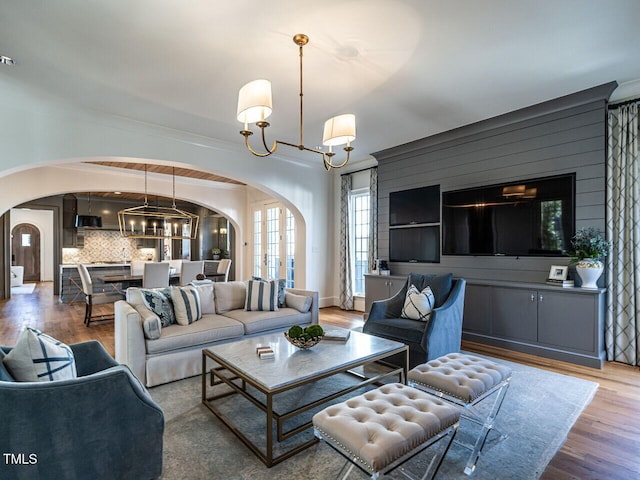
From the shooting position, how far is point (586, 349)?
3588mm

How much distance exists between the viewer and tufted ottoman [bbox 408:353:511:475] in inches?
79.4

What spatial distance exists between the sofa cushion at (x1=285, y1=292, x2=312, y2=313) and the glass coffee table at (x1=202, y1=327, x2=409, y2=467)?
124 cm

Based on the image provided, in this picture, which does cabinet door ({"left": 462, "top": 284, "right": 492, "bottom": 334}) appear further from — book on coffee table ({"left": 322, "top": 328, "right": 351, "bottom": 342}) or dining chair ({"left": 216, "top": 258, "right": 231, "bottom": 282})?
dining chair ({"left": 216, "top": 258, "right": 231, "bottom": 282})

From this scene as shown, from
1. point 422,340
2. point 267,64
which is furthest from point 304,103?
point 422,340

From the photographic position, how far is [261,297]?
4.17 m

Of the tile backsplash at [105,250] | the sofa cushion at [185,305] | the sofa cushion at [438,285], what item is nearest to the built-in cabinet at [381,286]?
the sofa cushion at [438,285]

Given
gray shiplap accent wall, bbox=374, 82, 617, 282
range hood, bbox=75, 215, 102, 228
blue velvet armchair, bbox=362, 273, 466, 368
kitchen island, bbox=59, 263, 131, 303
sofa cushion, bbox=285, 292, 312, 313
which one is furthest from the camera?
range hood, bbox=75, 215, 102, 228

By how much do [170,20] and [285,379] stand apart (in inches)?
106

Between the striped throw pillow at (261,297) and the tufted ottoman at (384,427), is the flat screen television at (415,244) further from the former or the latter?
the tufted ottoman at (384,427)

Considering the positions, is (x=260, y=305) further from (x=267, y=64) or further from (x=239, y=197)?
(x=239, y=197)

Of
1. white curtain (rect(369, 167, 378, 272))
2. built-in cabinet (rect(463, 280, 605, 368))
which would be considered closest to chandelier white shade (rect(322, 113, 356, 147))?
→ built-in cabinet (rect(463, 280, 605, 368))

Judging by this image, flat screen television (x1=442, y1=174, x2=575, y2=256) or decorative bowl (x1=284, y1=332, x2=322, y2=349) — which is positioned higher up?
flat screen television (x1=442, y1=174, x2=575, y2=256)

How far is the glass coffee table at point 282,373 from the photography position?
6.73 ft

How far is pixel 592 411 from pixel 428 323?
53.9 inches
